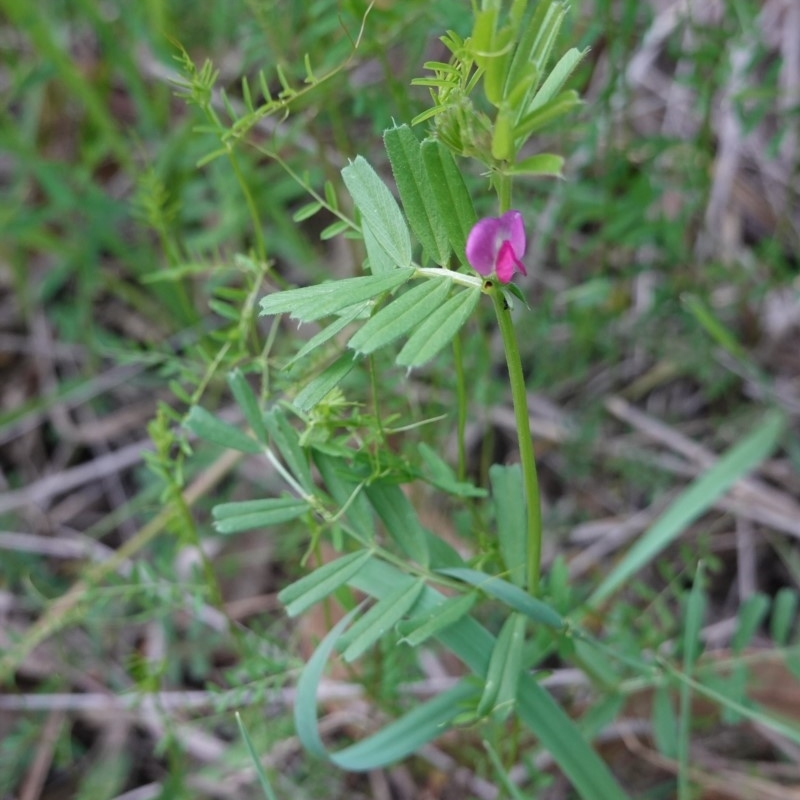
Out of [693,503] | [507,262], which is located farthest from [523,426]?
[693,503]

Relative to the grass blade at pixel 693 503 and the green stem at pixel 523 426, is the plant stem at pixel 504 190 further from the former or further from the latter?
the grass blade at pixel 693 503

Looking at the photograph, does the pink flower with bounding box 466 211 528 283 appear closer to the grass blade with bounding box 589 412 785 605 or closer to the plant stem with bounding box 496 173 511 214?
the plant stem with bounding box 496 173 511 214

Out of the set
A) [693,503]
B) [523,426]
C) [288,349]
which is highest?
[523,426]

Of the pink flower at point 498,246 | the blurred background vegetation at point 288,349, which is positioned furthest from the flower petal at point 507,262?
the blurred background vegetation at point 288,349

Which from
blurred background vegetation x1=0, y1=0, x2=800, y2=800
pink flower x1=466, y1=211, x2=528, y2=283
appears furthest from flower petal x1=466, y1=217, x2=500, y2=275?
blurred background vegetation x1=0, y1=0, x2=800, y2=800

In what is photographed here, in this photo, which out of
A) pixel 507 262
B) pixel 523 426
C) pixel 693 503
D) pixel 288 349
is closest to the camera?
pixel 507 262

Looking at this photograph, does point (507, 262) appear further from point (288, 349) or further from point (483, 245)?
point (288, 349)

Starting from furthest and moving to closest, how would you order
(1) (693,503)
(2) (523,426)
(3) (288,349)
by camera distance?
(3) (288,349) < (1) (693,503) < (2) (523,426)
